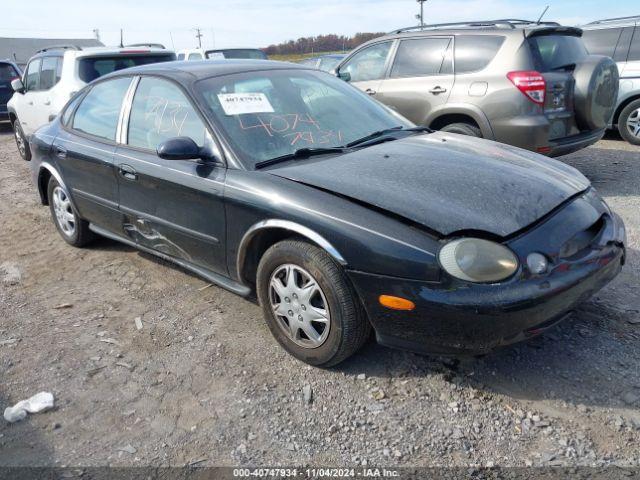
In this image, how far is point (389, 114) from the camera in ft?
13.4

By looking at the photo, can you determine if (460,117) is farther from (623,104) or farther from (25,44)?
(25,44)

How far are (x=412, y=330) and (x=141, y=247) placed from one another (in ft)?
7.59

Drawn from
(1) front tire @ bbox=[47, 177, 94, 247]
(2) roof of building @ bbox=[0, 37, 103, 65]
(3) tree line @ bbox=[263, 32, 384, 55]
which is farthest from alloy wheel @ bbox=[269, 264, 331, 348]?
(2) roof of building @ bbox=[0, 37, 103, 65]

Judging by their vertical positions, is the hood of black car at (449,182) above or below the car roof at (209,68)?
below

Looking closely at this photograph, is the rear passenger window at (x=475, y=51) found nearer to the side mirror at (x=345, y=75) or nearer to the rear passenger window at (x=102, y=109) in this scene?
the side mirror at (x=345, y=75)

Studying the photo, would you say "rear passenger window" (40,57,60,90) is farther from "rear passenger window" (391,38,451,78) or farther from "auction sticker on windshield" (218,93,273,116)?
"auction sticker on windshield" (218,93,273,116)

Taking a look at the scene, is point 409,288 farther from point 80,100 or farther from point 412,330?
point 80,100

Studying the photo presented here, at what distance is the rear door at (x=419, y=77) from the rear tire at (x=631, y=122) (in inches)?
148

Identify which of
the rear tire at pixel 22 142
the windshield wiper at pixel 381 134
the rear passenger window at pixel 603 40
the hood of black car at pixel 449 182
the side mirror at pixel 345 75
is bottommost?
the rear tire at pixel 22 142

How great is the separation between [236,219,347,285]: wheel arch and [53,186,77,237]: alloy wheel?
2.34m

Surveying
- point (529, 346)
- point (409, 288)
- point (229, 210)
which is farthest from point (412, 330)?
point (229, 210)

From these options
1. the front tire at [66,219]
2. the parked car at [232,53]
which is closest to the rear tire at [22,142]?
the parked car at [232,53]

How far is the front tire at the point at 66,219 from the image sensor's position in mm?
4781

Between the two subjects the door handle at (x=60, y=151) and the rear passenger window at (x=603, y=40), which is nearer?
the door handle at (x=60, y=151)
